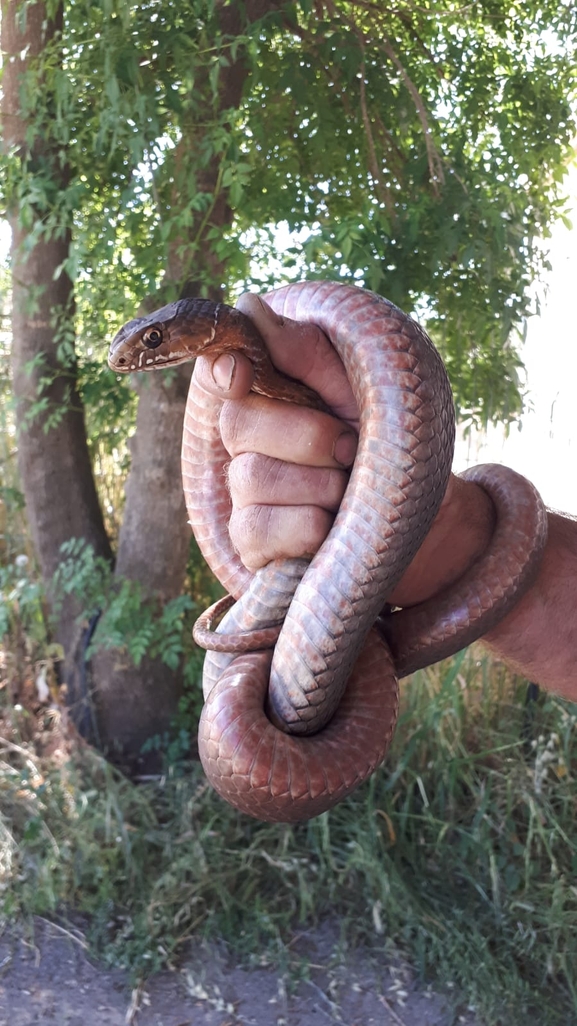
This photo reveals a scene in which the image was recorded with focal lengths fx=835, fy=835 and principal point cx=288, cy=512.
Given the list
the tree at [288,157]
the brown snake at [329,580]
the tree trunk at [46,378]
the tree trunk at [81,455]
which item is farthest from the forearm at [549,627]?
the tree trunk at [46,378]

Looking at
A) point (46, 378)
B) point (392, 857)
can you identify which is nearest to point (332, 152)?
point (46, 378)

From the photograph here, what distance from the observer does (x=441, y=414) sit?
1265 millimetres

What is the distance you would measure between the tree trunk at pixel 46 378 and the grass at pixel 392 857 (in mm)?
790

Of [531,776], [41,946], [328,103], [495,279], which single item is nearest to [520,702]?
[531,776]

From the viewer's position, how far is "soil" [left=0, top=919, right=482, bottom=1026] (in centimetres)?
300

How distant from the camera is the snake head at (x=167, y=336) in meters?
1.17

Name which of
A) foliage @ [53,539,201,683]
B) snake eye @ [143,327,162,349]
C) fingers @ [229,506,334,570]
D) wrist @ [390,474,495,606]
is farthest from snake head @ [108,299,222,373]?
foliage @ [53,539,201,683]

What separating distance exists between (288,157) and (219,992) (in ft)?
10.6

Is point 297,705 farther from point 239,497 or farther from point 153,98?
point 153,98

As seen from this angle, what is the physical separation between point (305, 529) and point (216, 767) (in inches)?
16.0

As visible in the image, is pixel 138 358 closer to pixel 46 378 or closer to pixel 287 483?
pixel 287 483

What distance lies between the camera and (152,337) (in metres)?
1.18

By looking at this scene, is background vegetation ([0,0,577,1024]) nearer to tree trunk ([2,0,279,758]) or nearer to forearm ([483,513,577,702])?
tree trunk ([2,0,279,758])

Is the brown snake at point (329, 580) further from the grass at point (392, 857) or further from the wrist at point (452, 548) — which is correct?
the grass at point (392, 857)
